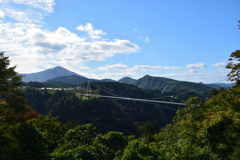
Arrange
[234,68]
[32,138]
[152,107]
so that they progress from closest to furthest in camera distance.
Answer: [32,138] → [234,68] → [152,107]

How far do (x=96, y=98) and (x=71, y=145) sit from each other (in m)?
64.8

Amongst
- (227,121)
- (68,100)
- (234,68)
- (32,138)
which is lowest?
(68,100)

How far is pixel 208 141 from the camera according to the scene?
8.33m

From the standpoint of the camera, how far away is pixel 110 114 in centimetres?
7150

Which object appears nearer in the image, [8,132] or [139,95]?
[8,132]

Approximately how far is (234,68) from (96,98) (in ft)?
220

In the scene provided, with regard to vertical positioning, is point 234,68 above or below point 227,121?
above

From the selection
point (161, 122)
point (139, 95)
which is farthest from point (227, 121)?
point (139, 95)

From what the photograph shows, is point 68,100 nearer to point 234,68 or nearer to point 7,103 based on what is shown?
point 7,103

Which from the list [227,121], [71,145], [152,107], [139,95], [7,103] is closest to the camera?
[227,121]

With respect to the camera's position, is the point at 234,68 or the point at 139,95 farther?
the point at 139,95

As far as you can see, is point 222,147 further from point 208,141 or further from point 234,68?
point 234,68

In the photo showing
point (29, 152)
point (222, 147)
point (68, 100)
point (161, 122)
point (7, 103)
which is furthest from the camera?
point (161, 122)

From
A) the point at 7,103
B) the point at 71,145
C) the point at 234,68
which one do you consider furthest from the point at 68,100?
the point at 234,68
